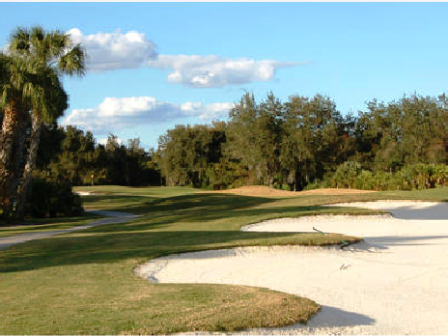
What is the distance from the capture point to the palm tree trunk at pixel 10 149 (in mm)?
23922

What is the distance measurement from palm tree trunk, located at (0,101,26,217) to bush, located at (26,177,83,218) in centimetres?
251

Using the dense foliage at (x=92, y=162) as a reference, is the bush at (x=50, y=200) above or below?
below

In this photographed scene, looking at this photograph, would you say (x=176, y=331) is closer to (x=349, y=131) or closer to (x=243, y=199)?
(x=243, y=199)

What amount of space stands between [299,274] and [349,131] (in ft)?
137

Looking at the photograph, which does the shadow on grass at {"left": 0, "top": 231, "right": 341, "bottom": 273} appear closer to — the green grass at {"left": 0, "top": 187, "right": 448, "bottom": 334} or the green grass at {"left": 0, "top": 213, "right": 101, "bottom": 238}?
the green grass at {"left": 0, "top": 187, "right": 448, "bottom": 334}

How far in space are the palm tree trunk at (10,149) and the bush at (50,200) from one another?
2513 millimetres

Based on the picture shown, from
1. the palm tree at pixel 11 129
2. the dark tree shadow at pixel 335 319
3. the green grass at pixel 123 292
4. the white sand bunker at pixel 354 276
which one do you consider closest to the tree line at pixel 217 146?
the palm tree at pixel 11 129

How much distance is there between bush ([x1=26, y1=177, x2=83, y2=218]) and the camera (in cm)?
2723

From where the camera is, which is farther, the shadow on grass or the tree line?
the tree line

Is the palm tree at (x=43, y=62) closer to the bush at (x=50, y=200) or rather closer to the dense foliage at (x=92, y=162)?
the bush at (x=50, y=200)

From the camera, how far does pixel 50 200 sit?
27516 millimetres

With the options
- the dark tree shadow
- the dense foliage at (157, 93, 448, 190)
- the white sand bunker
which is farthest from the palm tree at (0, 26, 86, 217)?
the dense foliage at (157, 93, 448, 190)

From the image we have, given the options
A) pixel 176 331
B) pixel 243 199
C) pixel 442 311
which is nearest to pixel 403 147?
pixel 243 199

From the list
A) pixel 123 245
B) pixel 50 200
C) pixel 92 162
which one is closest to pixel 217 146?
pixel 92 162
